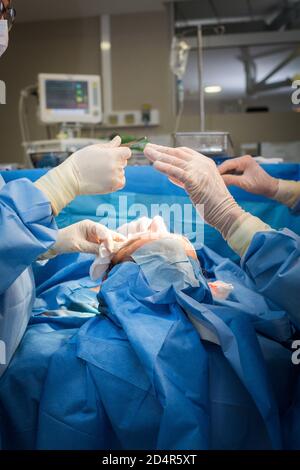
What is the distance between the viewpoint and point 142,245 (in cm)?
113

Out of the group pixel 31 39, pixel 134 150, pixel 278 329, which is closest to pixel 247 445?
pixel 278 329

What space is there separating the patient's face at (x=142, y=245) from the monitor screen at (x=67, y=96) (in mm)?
1476

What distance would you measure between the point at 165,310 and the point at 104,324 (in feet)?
0.43

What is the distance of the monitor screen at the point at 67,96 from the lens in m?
2.39

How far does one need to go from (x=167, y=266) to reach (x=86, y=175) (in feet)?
0.87

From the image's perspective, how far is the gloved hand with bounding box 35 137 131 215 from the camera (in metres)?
0.84

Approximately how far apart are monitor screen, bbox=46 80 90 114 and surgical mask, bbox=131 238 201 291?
5.28 feet

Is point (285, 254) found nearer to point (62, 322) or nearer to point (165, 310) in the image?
point (165, 310)

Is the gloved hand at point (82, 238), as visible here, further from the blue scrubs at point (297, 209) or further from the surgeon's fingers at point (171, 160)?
the blue scrubs at point (297, 209)

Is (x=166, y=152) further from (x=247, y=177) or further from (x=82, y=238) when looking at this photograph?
(x=82, y=238)

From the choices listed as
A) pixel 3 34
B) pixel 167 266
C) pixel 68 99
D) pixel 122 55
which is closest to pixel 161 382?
pixel 167 266

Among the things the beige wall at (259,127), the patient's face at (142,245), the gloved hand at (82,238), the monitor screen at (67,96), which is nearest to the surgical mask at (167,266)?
the patient's face at (142,245)

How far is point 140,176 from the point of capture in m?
1.26

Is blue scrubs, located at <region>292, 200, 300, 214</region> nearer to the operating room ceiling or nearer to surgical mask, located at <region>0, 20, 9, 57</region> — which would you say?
surgical mask, located at <region>0, 20, 9, 57</region>
